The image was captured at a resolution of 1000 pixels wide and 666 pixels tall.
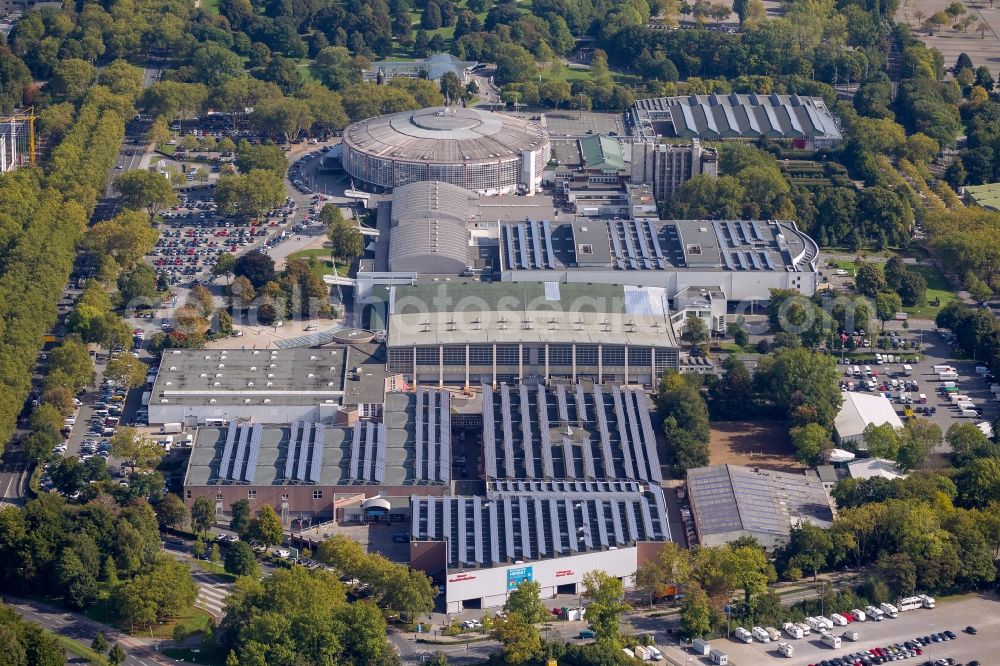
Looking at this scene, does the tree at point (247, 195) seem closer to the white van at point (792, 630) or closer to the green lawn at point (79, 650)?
the green lawn at point (79, 650)

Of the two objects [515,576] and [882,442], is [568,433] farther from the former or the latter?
[882,442]

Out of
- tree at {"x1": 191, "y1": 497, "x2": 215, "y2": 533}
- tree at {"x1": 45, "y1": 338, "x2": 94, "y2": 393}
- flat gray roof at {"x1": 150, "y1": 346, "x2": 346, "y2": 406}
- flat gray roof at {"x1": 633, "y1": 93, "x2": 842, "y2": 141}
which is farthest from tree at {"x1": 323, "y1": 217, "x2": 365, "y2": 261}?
flat gray roof at {"x1": 633, "y1": 93, "x2": 842, "y2": 141}

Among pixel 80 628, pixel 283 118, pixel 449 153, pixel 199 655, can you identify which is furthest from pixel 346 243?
pixel 199 655

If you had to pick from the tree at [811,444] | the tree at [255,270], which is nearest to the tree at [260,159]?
the tree at [255,270]

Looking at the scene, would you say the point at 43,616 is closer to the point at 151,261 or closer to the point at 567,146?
the point at 151,261

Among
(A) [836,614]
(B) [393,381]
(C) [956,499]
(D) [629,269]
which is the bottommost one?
(A) [836,614]

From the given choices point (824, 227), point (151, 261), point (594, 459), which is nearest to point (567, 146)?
point (824, 227)
